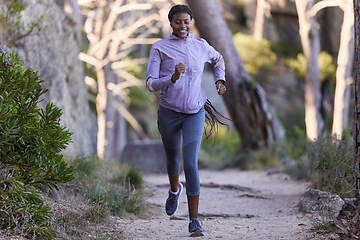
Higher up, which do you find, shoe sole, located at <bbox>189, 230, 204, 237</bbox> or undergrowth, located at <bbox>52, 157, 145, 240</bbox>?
undergrowth, located at <bbox>52, 157, 145, 240</bbox>

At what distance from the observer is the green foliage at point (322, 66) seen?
71.9 ft

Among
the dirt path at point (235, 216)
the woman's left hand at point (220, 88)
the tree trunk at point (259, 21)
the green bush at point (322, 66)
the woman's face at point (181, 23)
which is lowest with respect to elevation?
the dirt path at point (235, 216)

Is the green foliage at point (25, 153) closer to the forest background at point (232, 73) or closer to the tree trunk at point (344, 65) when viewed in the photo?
the forest background at point (232, 73)

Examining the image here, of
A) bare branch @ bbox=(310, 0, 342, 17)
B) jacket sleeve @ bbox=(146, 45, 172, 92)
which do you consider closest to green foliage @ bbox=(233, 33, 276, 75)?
bare branch @ bbox=(310, 0, 342, 17)

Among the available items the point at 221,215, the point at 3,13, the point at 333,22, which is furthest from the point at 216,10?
the point at 333,22

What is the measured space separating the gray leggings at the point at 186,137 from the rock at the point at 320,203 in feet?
4.53

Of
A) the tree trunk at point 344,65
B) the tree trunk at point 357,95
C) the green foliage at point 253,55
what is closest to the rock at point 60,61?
the tree trunk at point 357,95

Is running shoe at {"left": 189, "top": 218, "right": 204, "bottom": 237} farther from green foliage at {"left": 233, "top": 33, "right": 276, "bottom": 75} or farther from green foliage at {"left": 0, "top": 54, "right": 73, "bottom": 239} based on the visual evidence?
green foliage at {"left": 233, "top": 33, "right": 276, "bottom": 75}

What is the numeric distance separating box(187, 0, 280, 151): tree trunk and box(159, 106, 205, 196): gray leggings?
6.21 m

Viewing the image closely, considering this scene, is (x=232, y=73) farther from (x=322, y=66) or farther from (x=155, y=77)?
(x=322, y=66)

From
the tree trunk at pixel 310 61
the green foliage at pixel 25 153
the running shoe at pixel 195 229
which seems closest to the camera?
the green foliage at pixel 25 153

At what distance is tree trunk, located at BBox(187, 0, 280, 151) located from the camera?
11.5 meters

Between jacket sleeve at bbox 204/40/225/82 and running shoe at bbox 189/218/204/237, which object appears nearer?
running shoe at bbox 189/218/204/237

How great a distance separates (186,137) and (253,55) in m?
19.9
